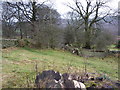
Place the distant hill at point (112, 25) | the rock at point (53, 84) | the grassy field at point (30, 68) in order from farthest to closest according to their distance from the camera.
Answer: the distant hill at point (112, 25)
the grassy field at point (30, 68)
the rock at point (53, 84)

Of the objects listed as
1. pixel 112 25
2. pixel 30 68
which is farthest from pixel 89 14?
pixel 30 68

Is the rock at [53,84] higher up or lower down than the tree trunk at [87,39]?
lower down

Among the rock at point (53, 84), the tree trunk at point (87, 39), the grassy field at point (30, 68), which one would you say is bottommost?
the grassy field at point (30, 68)

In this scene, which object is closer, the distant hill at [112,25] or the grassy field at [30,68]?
the grassy field at [30,68]

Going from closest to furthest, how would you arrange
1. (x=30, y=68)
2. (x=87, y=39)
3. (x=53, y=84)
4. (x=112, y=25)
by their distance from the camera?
1. (x=53, y=84)
2. (x=30, y=68)
3. (x=112, y=25)
4. (x=87, y=39)

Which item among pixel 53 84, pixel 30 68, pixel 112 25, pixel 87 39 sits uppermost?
pixel 112 25

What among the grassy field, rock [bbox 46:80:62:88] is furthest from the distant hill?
rock [bbox 46:80:62:88]

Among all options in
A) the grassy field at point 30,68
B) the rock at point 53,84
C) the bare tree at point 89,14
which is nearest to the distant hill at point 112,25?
the bare tree at point 89,14

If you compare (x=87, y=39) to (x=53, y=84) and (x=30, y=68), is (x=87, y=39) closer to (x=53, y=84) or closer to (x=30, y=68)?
(x=30, y=68)

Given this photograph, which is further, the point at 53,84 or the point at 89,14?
the point at 89,14

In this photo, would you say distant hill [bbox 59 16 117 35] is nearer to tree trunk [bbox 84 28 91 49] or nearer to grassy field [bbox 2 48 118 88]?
tree trunk [bbox 84 28 91 49]

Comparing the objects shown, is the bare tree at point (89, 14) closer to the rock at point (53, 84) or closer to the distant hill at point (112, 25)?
the distant hill at point (112, 25)

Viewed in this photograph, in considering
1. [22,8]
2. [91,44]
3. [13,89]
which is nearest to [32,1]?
[22,8]

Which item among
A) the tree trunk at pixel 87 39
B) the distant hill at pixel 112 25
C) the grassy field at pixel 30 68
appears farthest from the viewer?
the tree trunk at pixel 87 39
